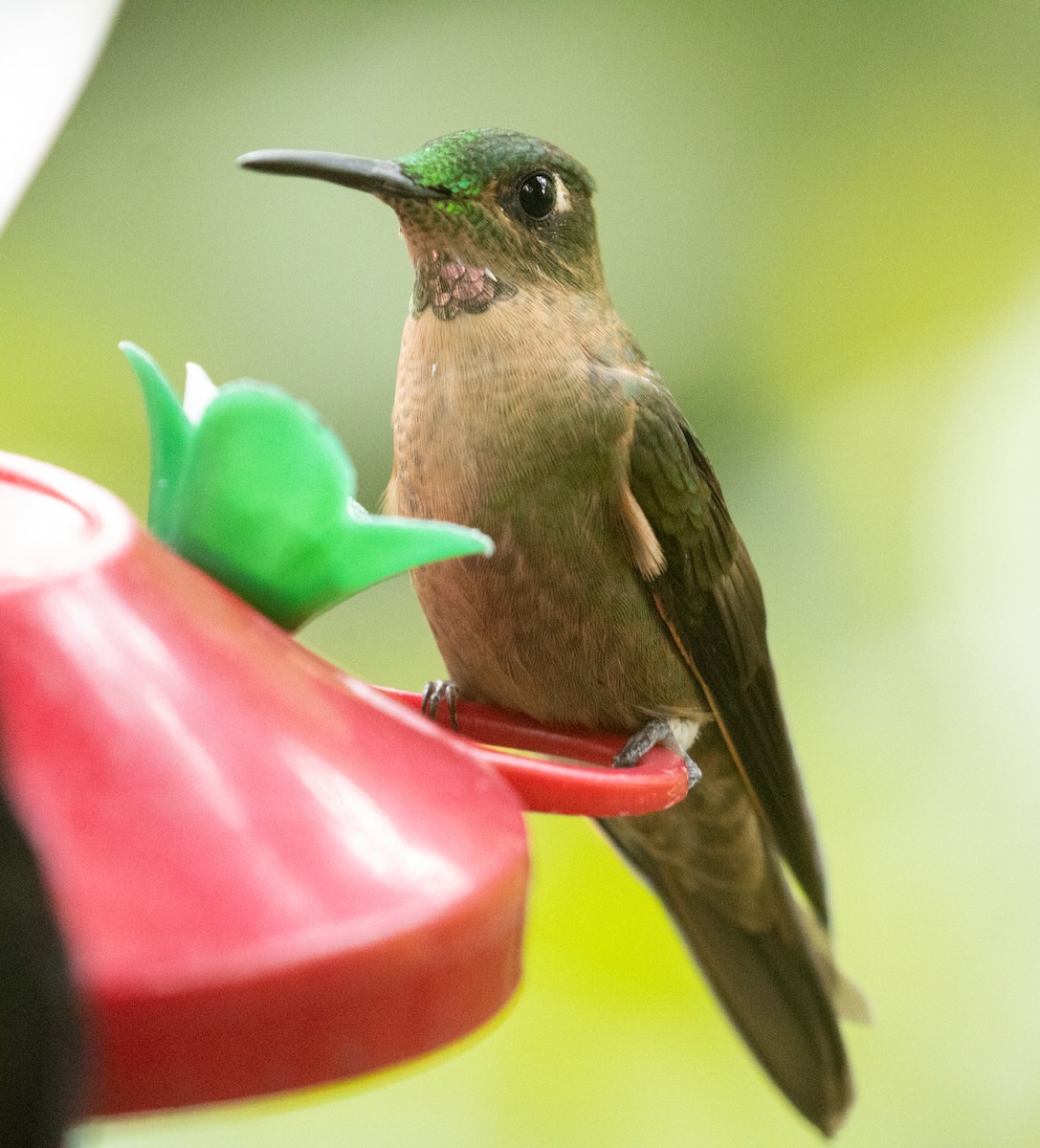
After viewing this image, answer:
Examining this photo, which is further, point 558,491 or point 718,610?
point 718,610

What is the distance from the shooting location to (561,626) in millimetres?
1540

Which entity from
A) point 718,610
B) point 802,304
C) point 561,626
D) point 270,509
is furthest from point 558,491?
point 802,304

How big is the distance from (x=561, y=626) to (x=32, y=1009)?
1019 millimetres

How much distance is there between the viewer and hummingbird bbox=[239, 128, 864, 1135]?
4.81 ft

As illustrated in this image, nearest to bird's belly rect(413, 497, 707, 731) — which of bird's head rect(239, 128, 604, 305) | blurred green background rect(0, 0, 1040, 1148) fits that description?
bird's head rect(239, 128, 604, 305)

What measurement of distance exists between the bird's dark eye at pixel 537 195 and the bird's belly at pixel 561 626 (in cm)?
33

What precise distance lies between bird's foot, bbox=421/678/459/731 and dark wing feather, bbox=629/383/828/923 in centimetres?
26

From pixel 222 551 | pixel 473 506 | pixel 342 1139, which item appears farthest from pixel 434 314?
pixel 342 1139

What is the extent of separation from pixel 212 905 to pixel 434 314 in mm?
1013

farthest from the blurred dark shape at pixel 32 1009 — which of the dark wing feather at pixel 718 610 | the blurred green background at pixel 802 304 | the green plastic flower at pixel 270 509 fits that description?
the blurred green background at pixel 802 304

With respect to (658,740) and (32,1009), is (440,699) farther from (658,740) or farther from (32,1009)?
(32,1009)

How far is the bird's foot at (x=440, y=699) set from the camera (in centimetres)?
152

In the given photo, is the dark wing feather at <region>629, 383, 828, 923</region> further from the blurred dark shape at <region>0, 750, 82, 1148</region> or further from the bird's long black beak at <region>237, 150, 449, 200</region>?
the blurred dark shape at <region>0, 750, 82, 1148</region>

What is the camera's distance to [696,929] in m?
2.02
